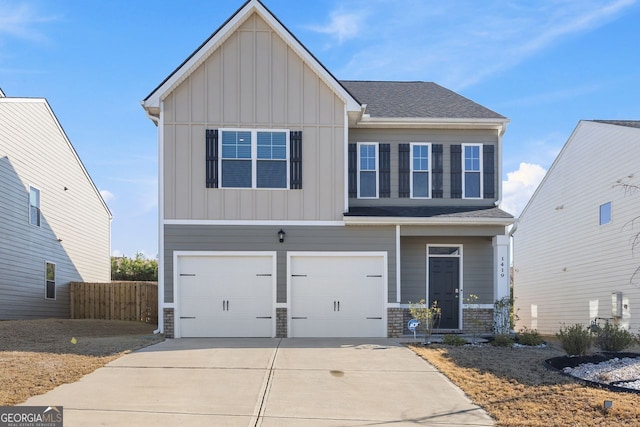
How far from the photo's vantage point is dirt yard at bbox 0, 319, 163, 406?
8.71 metres

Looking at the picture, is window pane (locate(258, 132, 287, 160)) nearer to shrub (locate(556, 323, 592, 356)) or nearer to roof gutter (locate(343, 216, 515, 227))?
roof gutter (locate(343, 216, 515, 227))

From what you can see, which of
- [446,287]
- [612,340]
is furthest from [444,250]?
[612,340]

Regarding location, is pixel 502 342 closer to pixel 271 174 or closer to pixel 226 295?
pixel 226 295

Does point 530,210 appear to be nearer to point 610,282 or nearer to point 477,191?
point 610,282

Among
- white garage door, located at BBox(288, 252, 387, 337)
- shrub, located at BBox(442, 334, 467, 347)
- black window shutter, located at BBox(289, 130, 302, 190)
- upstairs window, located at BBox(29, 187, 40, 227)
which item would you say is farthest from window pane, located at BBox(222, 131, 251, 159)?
upstairs window, located at BBox(29, 187, 40, 227)

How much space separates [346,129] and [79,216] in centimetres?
1399

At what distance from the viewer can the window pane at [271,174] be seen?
1543cm

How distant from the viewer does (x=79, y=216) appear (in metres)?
24.8

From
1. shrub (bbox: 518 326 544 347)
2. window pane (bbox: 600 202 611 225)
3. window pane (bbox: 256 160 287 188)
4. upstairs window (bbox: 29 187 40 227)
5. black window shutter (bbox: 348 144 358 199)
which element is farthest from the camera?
upstairs window (bbox: 29 187 40 227)

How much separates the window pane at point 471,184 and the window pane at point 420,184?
1084 millimetres

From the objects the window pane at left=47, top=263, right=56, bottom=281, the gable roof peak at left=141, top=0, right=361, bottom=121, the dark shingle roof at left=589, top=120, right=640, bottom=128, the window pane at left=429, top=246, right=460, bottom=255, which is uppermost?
the gable roof peak at left=141, top=0, right=361, bottom=121

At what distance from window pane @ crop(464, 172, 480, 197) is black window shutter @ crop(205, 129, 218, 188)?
6814 mm

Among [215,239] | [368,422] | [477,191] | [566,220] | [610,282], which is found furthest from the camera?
[566,220]

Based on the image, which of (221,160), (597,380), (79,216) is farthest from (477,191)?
(79,216)
